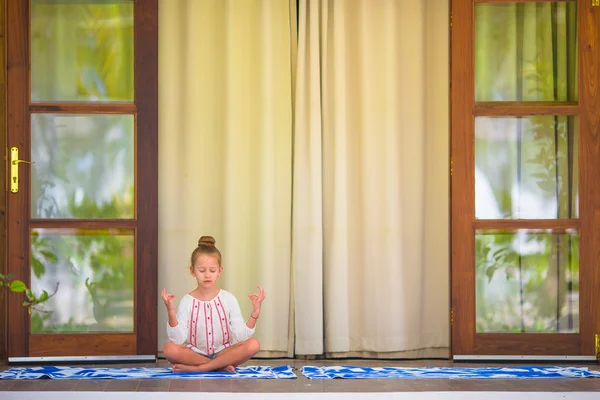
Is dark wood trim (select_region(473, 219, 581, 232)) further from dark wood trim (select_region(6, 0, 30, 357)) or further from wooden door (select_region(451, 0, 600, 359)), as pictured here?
dark wood trim (select_region(6, 0, 30, 357))

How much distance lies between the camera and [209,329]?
4.21m

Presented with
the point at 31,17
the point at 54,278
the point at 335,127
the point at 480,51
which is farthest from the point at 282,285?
the point at 31,17

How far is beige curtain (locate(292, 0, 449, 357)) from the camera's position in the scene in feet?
15.7

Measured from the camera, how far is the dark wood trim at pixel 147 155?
15.2 ft

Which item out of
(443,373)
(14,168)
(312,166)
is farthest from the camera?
(312,166)

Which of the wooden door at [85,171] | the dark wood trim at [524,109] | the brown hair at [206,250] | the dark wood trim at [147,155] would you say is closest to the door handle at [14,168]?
the wooden door at [85,171]

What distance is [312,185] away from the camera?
15.7 feet

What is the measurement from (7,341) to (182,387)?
135 cm

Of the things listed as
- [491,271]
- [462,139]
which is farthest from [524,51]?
[491,271]

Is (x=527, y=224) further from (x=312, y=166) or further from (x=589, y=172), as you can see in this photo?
(x=312, y=166)

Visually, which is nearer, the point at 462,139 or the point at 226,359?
the point at 226,359

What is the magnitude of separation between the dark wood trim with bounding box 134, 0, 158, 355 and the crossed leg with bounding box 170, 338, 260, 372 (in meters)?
0.50

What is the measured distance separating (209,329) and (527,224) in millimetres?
1841

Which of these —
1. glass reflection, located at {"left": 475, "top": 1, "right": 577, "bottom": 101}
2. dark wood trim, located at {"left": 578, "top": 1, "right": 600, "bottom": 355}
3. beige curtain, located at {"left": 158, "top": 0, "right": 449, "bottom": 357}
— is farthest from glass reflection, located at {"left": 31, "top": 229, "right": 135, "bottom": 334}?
dark wood trim, located at {"left": 578, "top": 1, "right": 600, "bottom": 355}
